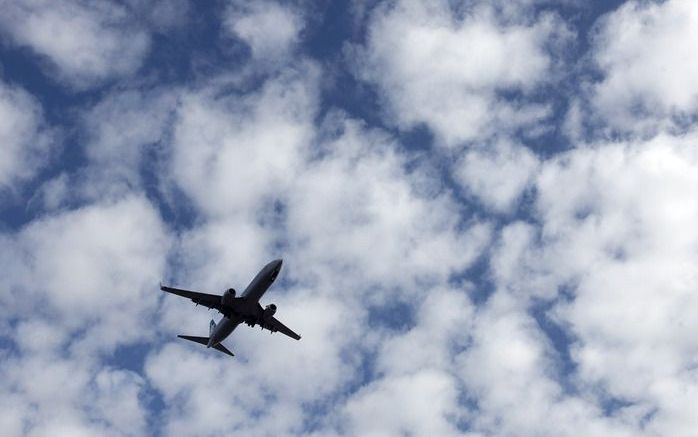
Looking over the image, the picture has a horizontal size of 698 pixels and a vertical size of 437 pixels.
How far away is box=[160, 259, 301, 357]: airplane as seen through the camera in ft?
277

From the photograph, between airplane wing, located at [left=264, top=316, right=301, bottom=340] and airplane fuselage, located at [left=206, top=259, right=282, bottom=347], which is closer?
airplane fuselage, located at [left=206, top=259, right=282, bottom=347]

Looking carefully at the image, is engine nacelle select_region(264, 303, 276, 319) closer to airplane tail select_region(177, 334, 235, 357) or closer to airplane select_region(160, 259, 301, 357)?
airplane select_region(160, 259, 301, 357)

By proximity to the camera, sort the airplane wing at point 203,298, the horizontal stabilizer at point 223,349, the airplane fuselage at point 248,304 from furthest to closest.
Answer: the horizontal stabilizer at point 223,349
the airplane wing at point 203,298
the airplane fuselage at point 248,304

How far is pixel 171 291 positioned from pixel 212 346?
1770cm

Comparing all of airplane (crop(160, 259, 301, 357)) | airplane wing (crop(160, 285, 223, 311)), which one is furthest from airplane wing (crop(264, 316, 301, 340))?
airplane wing (crop(160, 285, 223, 311))

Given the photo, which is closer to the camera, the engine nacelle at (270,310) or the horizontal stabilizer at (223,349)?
the engine nacelle at (270,310)

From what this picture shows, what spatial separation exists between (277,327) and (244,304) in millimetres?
11186

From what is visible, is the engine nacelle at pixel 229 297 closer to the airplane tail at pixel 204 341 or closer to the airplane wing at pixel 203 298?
the airplane wing at pixel 203 298

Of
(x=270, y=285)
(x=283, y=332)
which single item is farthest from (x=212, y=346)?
(x=270, y=285)

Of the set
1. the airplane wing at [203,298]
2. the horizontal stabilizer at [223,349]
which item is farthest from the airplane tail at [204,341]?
the airplane wing at [203,298]

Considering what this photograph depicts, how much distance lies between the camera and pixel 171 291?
293 feet

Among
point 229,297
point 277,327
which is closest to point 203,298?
point 229,297

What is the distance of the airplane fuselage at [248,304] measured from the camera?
8369 centimetres

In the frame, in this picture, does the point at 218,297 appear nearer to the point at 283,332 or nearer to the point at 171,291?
the point at 171,291
